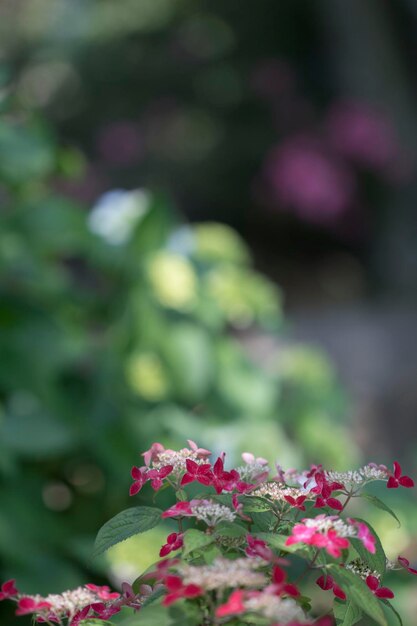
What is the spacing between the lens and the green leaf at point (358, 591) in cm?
79

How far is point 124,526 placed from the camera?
2.93 feet

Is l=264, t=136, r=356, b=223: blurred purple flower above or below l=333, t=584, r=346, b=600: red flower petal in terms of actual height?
above

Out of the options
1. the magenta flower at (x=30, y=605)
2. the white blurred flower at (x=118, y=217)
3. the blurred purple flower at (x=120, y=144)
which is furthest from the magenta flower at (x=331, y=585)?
the blurred purple flower at (x=120, y=144)

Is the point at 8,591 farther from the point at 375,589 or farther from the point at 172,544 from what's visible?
the point at 375,589

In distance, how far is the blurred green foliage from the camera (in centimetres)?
217

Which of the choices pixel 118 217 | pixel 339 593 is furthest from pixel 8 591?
pixel 118 217

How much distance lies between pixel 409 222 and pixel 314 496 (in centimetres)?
634

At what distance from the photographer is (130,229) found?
264 centimetres

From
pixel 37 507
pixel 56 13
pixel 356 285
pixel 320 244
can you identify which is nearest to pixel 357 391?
pixel 356 285

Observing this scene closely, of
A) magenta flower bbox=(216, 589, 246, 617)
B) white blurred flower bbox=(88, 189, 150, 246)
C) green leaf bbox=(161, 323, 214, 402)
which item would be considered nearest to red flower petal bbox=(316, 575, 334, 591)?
magenta flower bbox=(216, 589, 246, 617)

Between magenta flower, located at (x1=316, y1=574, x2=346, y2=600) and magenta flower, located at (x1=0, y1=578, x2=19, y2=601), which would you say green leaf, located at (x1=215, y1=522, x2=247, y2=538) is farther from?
magenta flower, located at (x1=0, y1=578, x2=19, y2=601)

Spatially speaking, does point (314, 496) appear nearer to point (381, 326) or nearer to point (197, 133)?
point (381, 326)

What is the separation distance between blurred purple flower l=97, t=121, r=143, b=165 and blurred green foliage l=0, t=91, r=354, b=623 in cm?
457

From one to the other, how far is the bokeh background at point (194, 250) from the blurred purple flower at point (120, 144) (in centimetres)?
1
